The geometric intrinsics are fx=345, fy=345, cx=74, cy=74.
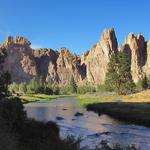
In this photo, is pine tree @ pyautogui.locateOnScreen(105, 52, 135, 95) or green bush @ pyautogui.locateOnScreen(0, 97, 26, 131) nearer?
green bush @ pyautogui.locateOnScreen(0, 97, 26, 131)

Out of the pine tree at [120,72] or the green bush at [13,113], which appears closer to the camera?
the green bush at [13,113]

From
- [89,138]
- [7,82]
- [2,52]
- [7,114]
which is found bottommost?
[89,138]

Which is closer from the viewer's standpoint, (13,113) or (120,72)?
(13,113)

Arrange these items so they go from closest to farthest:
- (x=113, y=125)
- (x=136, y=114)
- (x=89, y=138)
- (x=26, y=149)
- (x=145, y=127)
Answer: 1. (x=26, y=149)
2. (x=89, y=138)
3. (x=145, y=127)
4. (x=113, y=125)
5. (x=136, y=114)

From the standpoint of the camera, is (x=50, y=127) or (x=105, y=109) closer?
(x=50, y=127)

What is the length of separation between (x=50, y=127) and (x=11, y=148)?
758 inches

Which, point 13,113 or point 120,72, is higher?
point 120,72

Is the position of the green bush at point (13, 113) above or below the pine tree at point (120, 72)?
below

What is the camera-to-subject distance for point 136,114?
64.1 meters

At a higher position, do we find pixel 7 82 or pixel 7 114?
pixel 7 82

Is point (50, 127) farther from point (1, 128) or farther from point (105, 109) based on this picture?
point (105, 109)

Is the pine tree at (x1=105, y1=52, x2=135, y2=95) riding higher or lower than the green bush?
higher

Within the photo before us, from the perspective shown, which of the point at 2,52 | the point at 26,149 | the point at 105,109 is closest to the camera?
the point at 26,149

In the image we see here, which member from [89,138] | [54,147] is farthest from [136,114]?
[54,147]
